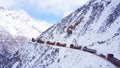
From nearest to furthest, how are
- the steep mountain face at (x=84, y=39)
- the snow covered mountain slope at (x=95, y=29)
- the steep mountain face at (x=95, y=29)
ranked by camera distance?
1. the steep mountain face at (x=84, y=39)
2. the snow covered mountain slope at (x=95, y=29)
3. the steep mountain face at (x=95, y=29)

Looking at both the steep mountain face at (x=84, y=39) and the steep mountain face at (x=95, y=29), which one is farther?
the steep mountain face at (x=95, y=29)

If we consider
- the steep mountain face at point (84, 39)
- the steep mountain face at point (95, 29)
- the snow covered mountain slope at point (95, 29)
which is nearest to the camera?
the steep mountain face at point (84, 39)

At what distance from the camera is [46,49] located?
3952 inches

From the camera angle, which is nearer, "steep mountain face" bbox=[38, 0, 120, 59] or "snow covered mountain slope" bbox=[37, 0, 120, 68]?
"snow covered mountain slope" bbox=[37, 0, 120, 68]

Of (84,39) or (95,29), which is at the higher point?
(95,29)

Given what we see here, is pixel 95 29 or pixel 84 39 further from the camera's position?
pixel 95 29

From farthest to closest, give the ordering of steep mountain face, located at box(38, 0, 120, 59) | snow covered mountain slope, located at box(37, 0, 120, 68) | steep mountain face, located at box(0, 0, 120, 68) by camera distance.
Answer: steep mountain face, located at box(38, 0, 120, 59) < snow covered mountain slope, located at box(37, 0, 120, 68) < steep mountain face, located at box(0, 0, 120, 68)

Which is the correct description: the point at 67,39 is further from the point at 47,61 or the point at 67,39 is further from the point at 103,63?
the point at 103,63

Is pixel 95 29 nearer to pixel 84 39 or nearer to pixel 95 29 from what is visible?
pixel 95 29

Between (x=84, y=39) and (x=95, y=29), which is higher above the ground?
(x=95, y=29)

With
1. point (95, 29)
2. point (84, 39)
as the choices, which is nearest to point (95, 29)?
point (95, 29)

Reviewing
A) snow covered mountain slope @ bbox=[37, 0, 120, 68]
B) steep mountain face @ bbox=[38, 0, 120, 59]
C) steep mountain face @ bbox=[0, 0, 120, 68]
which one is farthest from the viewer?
steep mountain face @ bbox=[38, 0, 120, 59]

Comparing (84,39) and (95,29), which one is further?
(95,29)

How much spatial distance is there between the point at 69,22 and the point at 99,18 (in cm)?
2739
